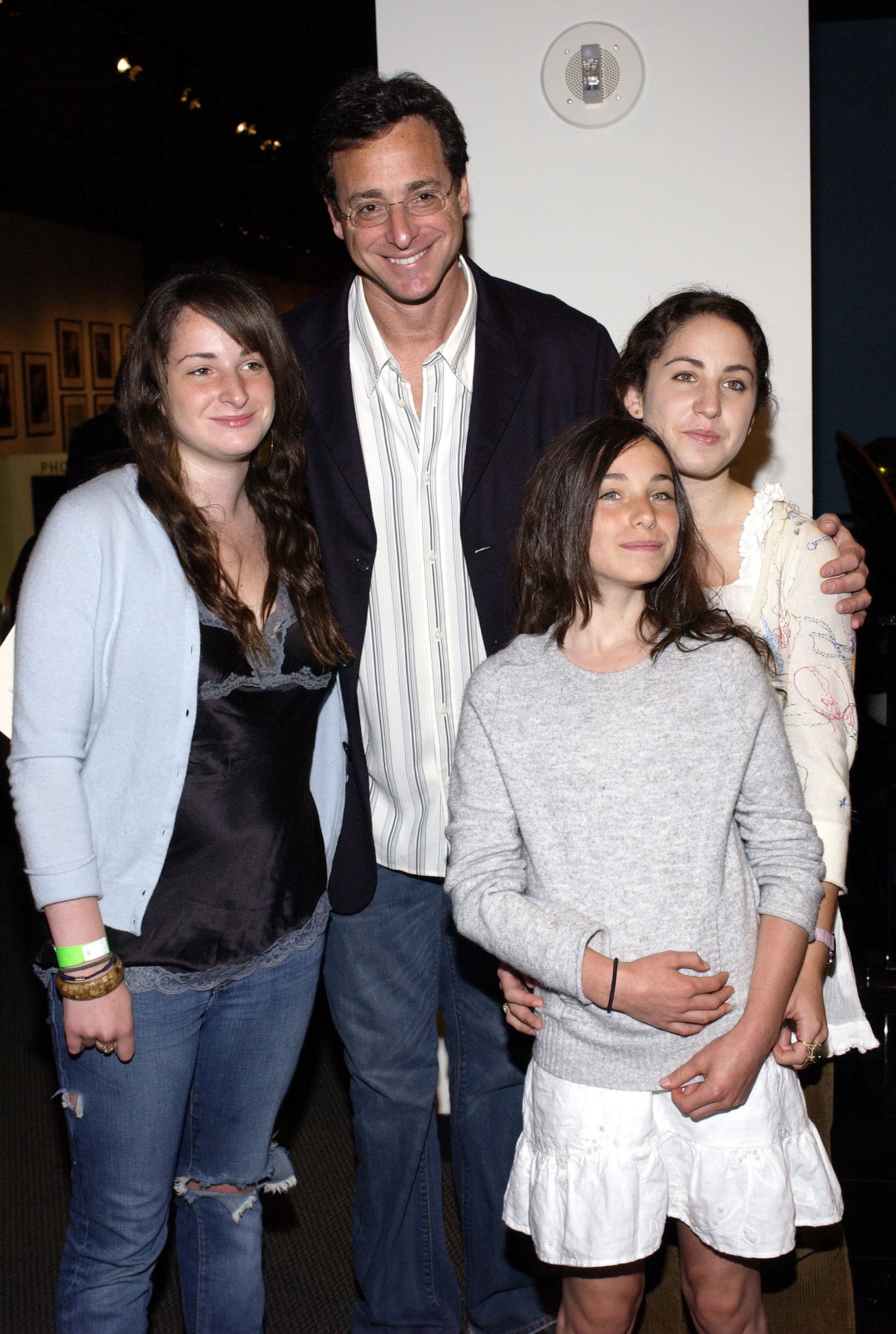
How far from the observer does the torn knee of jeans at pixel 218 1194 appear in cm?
178

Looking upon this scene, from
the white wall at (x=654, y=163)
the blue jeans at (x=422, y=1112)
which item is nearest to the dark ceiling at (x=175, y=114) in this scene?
the white wall at (x=654, y=163)

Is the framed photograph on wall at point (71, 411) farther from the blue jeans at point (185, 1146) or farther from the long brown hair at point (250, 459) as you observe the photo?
the blue jeans at point (185, 1146)

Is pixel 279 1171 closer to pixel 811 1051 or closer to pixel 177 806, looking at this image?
pixel 177 806

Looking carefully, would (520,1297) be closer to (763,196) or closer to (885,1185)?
(885,1185)

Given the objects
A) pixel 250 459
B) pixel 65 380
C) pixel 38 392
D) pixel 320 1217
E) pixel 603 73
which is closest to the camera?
pixel 250 459

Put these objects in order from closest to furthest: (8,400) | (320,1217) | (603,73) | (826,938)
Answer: (826,938) → (603,73) → (320,1217) → (8,400)

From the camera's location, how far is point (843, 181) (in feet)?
19.1

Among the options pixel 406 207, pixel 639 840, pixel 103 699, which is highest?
pixel 406 207

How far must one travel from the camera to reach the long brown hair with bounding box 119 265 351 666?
65.4 inches

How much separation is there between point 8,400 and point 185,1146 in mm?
6186

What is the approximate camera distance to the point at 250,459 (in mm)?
1844

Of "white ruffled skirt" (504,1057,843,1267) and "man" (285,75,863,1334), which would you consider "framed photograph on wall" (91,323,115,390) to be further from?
"white ruffled skirt" (504,1057,843,1267)

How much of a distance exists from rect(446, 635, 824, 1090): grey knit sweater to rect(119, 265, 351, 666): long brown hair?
401 millimetres

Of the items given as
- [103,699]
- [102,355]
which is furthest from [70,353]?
[103,699]
